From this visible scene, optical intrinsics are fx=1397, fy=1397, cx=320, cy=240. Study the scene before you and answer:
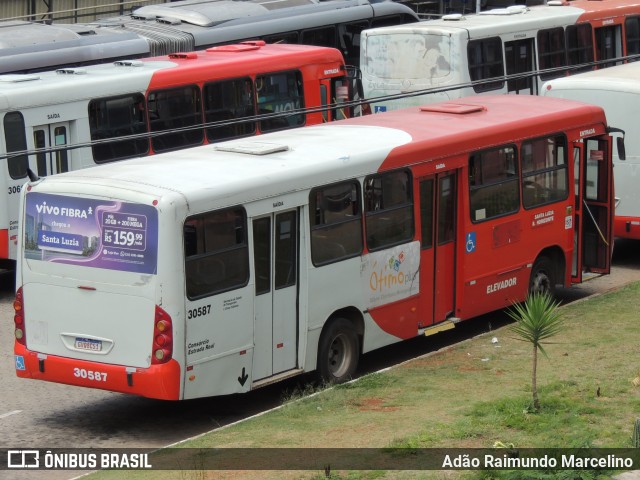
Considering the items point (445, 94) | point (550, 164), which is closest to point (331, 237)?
point (550, 164)

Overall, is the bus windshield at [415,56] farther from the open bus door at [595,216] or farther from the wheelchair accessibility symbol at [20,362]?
the wheelchair accessibility symbol at [20,362]

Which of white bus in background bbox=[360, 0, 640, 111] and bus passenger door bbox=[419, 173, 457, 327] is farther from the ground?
white bus in background bbox=[360, 0, 640, 111]

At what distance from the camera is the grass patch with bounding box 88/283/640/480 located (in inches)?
443

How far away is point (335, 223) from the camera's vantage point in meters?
14.2

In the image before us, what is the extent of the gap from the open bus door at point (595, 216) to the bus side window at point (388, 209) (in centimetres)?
364

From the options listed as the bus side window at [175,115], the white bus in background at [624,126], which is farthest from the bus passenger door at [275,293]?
the white bus in background at [624,126]

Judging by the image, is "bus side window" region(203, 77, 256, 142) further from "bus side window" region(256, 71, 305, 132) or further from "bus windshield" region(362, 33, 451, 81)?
"bus windshield" region(362, 33, 451, 81)

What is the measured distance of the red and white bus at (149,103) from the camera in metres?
18.8

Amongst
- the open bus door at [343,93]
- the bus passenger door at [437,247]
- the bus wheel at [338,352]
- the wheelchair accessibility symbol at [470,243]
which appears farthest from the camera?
the open bus door at [343,93]

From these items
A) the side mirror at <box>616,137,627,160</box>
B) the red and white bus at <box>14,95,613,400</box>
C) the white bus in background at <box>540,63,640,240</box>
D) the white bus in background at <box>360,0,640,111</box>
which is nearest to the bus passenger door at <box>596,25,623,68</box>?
the white bus in background at <box>360,0,640,111</box>

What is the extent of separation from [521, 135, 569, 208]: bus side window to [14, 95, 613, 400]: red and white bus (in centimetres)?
2

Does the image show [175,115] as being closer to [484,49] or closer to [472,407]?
[484,49]

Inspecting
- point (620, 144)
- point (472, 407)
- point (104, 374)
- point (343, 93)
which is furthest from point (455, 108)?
point (343, 93)

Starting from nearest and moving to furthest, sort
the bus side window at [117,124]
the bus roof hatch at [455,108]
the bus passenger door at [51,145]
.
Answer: the bus roof hatch at [455,108] → the bus passenger door at [51,145] → the bus side window at [117,124]
